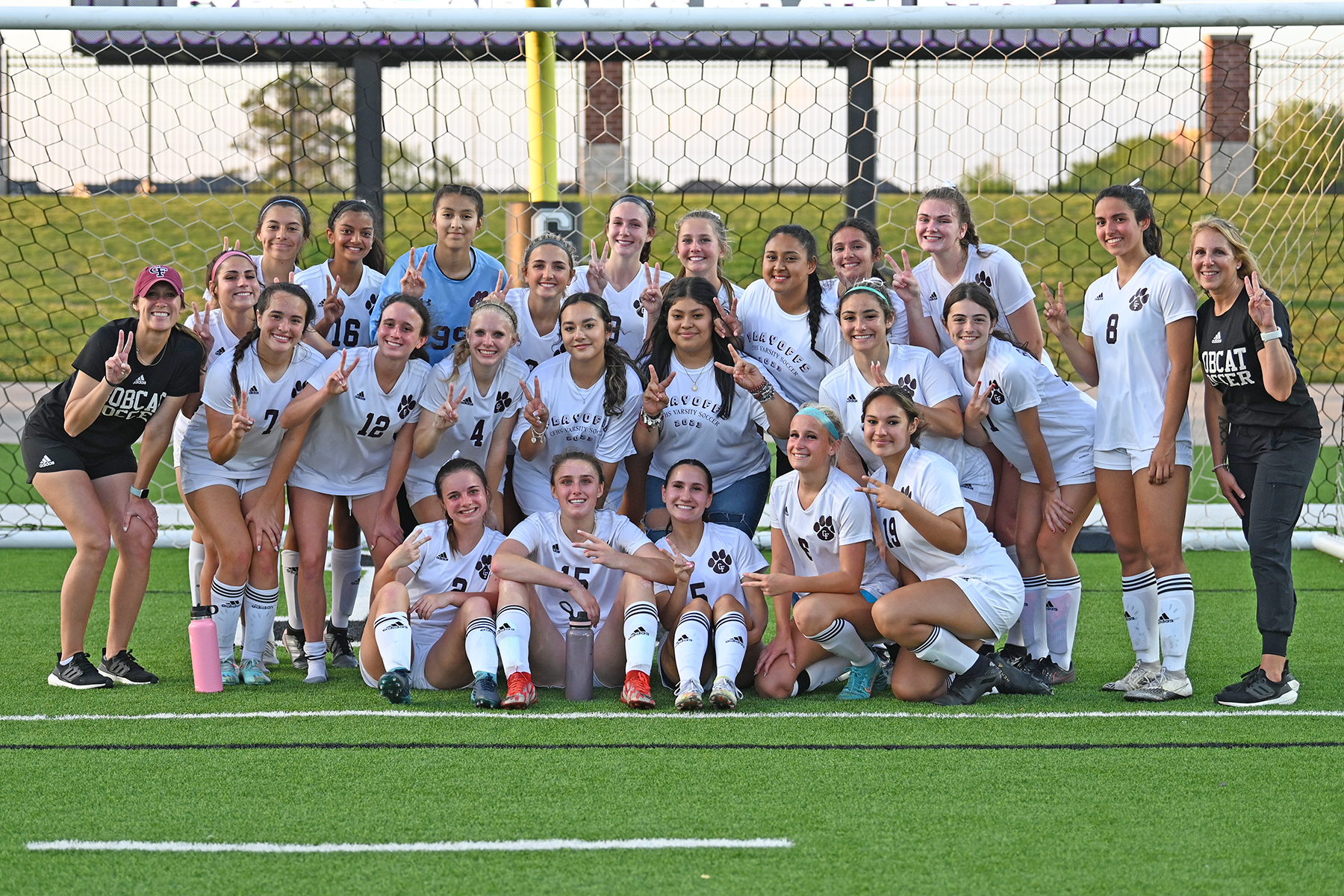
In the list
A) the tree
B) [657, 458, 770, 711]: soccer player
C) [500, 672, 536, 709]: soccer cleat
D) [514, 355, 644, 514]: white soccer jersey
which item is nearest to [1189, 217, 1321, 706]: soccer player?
[657, 458, 770, 711]: soccer player

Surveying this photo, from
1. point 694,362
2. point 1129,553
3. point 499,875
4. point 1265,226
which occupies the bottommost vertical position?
point 499,875

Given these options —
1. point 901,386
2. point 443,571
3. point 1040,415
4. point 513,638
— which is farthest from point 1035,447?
point 443,571

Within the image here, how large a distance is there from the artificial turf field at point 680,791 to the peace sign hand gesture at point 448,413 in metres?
1.11

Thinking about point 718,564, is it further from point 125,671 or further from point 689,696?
point 125,671

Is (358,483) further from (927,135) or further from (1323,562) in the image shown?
(927,135)

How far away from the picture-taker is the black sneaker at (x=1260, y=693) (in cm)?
459

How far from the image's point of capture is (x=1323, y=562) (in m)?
7.67

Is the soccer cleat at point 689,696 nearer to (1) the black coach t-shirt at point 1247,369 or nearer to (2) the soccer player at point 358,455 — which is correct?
(2) the soccer player at point 358,455

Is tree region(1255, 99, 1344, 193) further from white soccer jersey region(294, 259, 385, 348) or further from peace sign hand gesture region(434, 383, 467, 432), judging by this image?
white soccer jersey region(294, 259, 385, 348)

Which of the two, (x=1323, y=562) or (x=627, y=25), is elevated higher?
(x=627, y=25)

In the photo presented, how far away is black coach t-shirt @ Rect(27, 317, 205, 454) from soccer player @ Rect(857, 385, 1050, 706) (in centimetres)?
266

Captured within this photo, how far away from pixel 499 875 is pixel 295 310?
277 centimetres

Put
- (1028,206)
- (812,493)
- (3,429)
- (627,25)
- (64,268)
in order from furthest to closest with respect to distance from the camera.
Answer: (64,268) < (1028,206) < (3,429) < (627,25) < (812,493)

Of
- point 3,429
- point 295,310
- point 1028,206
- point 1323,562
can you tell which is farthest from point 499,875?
point 1028,206
